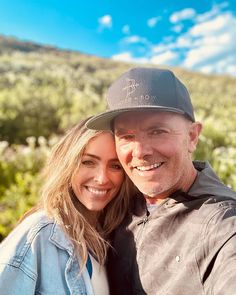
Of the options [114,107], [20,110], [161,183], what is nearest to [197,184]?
[161,183]

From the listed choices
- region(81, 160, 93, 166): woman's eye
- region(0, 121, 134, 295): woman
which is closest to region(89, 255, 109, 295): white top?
region(0, 121, 134, 295): woman

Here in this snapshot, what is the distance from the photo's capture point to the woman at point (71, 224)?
2336 mm

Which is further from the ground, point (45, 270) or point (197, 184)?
point (197, 184)

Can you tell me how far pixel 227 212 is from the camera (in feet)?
6.82

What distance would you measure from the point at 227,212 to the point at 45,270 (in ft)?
3.31

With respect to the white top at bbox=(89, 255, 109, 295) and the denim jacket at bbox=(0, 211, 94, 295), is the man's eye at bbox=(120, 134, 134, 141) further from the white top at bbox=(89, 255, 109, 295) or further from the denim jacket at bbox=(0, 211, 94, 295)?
the white top at bbox=(89, 255, 109, 295)

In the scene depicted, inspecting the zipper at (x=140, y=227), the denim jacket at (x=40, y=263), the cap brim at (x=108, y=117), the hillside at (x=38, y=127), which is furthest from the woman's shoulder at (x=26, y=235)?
the hillside at (x=38, y=127)

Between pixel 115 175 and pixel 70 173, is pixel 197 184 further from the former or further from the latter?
pixel 70 173

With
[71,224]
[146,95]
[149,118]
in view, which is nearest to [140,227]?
[71,224]

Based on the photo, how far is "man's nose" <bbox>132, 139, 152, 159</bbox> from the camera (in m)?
2.41

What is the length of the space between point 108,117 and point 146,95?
0.93 ft

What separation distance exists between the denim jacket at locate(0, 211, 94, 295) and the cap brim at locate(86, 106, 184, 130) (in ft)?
2.03

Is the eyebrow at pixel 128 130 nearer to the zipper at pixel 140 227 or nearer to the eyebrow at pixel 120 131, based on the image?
the eyebrow at pixel 120 131

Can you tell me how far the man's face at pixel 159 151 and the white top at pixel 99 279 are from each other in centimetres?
60
